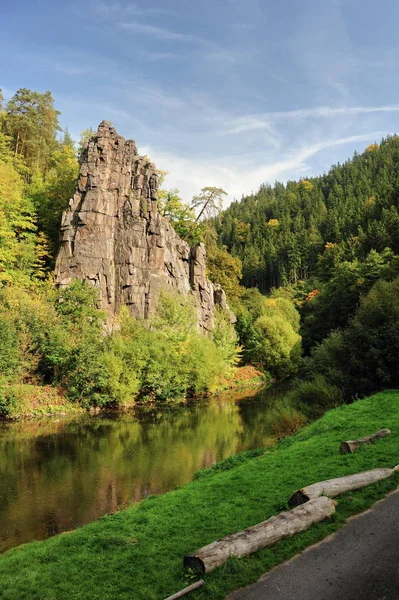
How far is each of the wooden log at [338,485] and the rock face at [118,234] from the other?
37839mm

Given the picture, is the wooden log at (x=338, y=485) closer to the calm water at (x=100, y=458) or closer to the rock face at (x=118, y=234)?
the calm water at (x=100, y=458)

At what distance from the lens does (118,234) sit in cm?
4916

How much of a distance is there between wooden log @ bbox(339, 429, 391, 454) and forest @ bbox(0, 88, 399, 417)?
29.1ft

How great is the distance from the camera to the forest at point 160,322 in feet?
81.0

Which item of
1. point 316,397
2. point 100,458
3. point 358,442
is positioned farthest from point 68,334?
point 358,442

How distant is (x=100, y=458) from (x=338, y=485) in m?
16.6

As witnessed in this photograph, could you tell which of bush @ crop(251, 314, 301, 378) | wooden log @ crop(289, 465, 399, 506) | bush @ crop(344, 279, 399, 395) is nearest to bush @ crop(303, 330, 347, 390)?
bush @ crop(344, 279, 399, 395)

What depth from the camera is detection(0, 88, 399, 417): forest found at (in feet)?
81.0

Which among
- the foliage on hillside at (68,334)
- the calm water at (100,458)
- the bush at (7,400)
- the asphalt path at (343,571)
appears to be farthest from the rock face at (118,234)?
the asphalt path at (343,571)

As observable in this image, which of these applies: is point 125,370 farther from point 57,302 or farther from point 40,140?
point 40,140

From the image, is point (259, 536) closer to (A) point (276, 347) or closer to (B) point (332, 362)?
(B) point (332, 362)

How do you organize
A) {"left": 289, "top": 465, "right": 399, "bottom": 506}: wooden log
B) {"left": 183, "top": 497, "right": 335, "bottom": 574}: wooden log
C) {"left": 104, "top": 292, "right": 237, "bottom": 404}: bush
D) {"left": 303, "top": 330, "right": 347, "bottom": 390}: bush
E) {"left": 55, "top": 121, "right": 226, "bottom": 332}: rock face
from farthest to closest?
{"left": 55, "top": 121, "right": 226, "bottom": 332}: rock face → {"left": 104, "top": 292, "right": 237, "bottom": 404}: bush → {"left": 303, "top": 330, "right": 347, "bottom": 390}: bush → {"left": 289, "top": 465, "right": 399, "bottom": 506}: wooden log → {"left": 183, "top": 497, "right": 335, "bottom": 574}: wooden log

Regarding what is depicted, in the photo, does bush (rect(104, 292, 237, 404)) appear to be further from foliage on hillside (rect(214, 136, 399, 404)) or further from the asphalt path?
the asphalt path

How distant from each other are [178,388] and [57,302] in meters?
15.3
